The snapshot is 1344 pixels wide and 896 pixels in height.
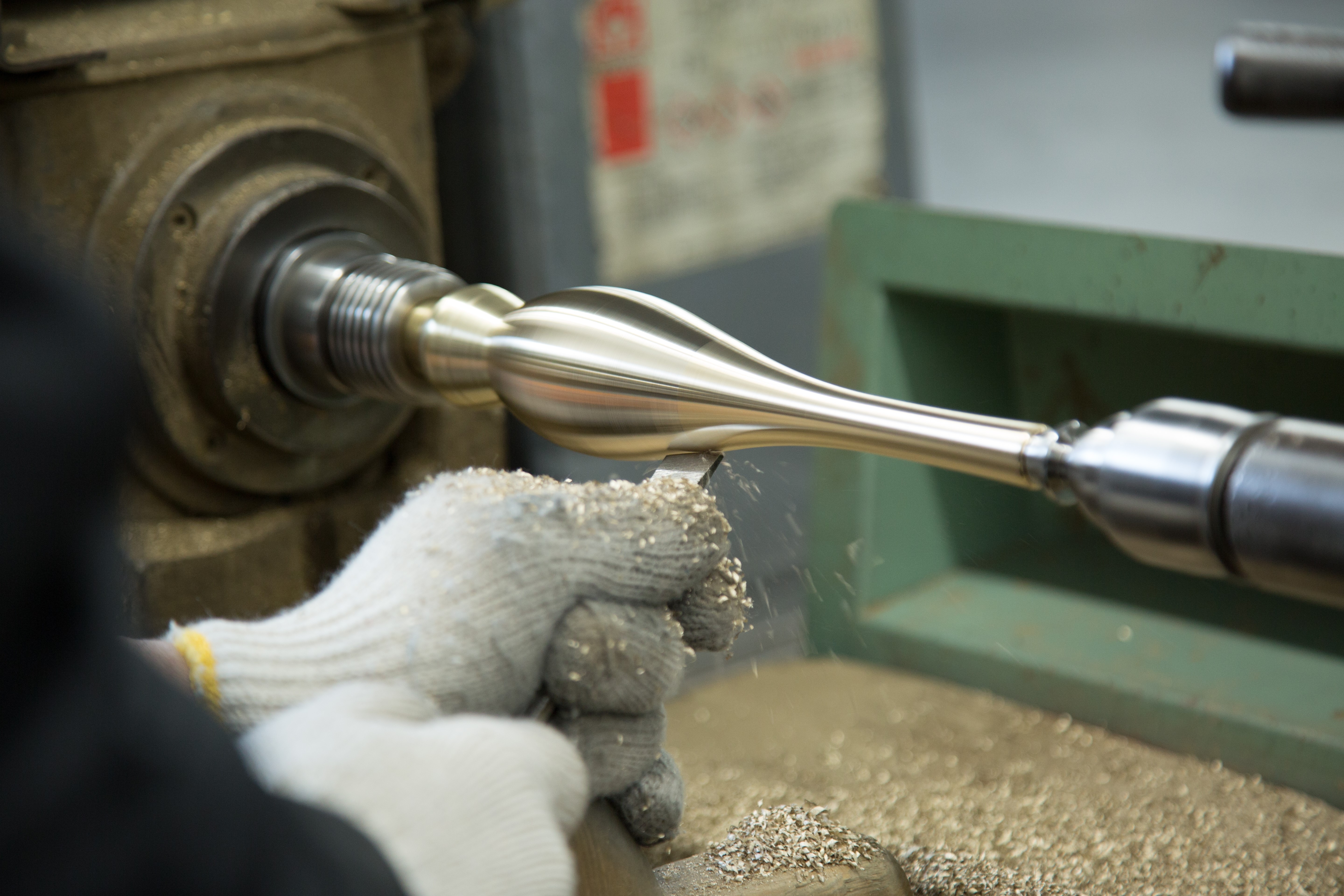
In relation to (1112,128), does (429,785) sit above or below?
→ above

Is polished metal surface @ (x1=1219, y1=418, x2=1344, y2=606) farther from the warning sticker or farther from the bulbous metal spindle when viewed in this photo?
the warning sticker

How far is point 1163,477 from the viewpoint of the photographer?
0.46 metres

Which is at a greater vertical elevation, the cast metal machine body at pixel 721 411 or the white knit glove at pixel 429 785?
the cast metal machine body at pixel 721 411

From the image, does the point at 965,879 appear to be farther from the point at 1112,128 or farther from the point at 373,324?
the point at 1112,128

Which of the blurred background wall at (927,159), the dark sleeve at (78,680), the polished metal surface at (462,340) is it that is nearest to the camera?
the dark sleeve at (78,680)

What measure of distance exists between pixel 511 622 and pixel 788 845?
0.25 metres

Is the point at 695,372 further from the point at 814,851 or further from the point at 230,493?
the point at 230,493

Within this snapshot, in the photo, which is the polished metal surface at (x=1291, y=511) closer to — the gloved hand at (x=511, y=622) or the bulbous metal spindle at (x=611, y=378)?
the bulbous metal spindle at (x=611, y=378)

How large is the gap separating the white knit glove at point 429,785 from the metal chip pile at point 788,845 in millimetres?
198

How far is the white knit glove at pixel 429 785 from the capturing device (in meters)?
0.43

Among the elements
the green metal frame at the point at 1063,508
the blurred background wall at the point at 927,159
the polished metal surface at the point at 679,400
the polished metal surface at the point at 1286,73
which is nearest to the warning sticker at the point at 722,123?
the blurred background wall at the point at 927,159

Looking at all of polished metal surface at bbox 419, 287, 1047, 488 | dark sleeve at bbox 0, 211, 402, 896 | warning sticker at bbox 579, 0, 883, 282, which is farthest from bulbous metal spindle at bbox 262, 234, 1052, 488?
warning sticker at bbox 579, 0, 883, 282

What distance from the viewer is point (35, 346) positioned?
0.91 feet

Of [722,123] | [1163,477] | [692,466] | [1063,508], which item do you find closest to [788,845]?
[692,466]
